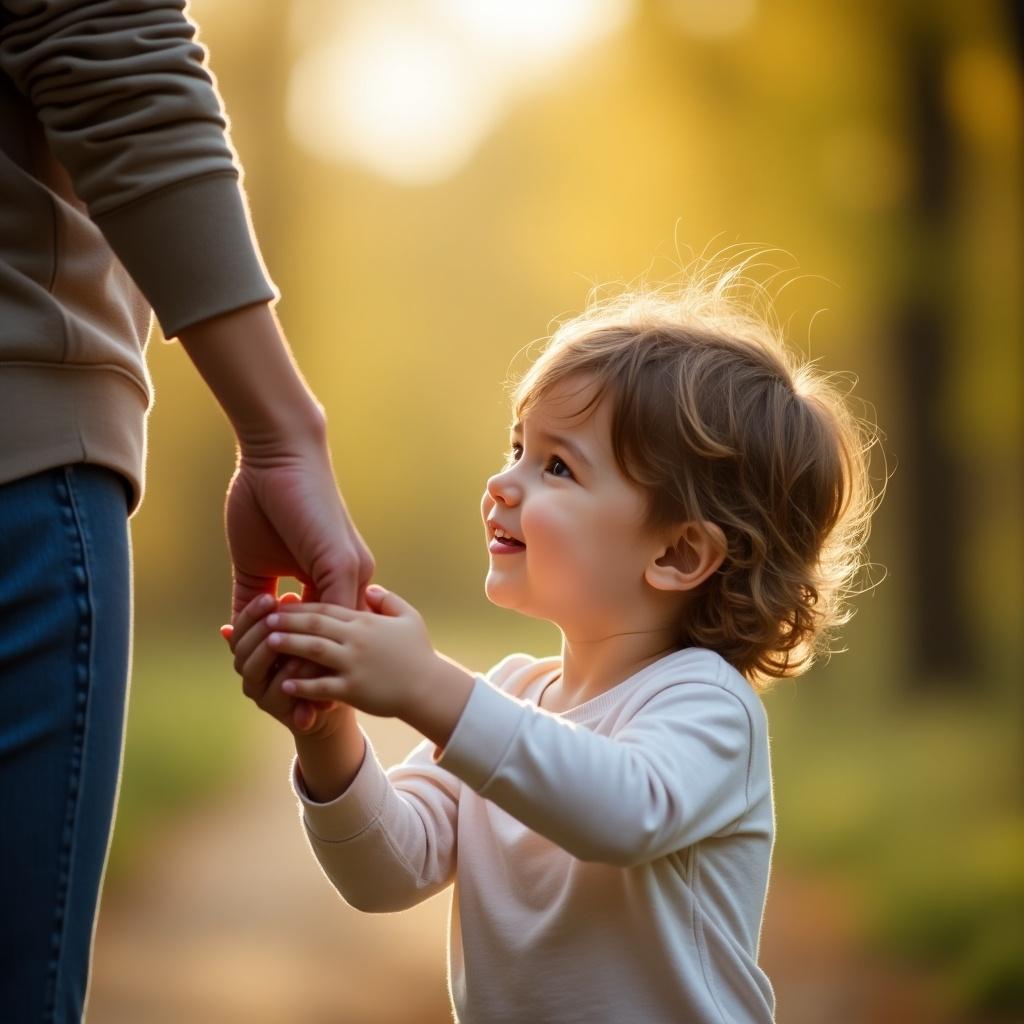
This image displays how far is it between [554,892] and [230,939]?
414 cm

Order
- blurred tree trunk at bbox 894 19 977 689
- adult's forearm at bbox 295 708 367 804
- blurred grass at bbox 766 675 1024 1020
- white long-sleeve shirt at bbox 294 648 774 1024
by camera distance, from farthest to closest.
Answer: blurred tree trunk at bbox 894 19 977 689 < blurred grass at bbox 766 675 1024 1020 < adult's forearm at bbox 295 708 367 804 < white long-sleeve shirt at bbox 294 648 774 1024

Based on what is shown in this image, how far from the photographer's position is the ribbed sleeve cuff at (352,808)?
6.49 feet

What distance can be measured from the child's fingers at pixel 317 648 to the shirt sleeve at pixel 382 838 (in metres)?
0.37

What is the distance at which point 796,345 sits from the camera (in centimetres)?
422

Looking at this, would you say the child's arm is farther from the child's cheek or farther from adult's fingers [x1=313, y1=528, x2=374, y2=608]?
the child's cheek

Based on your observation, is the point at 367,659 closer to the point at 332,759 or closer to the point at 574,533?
the point at 332,759

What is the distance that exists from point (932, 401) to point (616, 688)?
7.41 metres

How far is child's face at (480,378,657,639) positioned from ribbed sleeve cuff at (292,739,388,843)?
315 millimetres

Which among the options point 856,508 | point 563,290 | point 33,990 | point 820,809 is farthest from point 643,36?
point 33,990

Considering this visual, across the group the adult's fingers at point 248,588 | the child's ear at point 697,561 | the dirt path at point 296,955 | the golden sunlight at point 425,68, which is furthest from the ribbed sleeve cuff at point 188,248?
the golden sunlight at point 425,68

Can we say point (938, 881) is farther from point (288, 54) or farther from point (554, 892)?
point (288, 54)

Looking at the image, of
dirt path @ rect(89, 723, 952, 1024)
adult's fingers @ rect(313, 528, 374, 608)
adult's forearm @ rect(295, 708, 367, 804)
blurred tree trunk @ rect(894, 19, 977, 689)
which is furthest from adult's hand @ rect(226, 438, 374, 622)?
blurred tree trunk @ rect(894, 19, 977, 689)

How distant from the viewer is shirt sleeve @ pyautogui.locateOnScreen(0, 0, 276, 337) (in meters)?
1.39

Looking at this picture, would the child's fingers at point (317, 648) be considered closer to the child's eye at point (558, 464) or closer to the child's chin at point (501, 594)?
the child's chin at point (501, 594)
